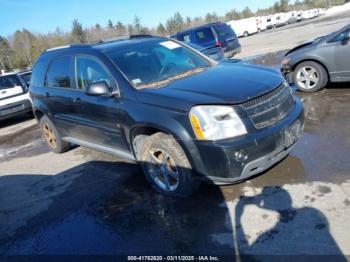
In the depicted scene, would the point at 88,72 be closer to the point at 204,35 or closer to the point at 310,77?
the point at 310,77

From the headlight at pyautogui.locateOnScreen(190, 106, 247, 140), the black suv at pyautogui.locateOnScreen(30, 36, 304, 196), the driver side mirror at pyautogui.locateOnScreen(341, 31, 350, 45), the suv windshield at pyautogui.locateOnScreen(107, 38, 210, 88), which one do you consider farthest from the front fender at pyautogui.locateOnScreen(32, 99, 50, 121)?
the driver side mirror at pyautogui.locateOnScreen(341, 31, 350, 45)

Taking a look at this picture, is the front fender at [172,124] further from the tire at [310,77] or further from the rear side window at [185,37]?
the rear side window at [185,37]

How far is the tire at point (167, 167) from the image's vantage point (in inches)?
154

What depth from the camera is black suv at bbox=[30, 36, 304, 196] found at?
3602mm

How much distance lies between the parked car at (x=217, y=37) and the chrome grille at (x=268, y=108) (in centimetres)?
1253

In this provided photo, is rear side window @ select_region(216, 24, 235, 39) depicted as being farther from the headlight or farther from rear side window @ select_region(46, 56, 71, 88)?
the headlight

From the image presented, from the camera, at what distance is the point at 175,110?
3773 millimetres

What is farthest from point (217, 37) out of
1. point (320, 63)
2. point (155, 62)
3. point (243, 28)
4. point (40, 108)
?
point (243, 28)

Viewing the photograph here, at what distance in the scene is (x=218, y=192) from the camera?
4.21 metres

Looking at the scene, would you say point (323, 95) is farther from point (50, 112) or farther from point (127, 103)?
point (50, 112)

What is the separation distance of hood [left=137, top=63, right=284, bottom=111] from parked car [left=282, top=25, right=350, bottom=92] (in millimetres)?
3296

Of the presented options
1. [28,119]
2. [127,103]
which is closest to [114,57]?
[127,103]

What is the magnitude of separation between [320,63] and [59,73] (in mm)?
5173

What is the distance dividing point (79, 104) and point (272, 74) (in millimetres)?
2687
